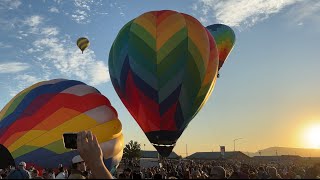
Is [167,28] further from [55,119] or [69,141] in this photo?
[69,141]

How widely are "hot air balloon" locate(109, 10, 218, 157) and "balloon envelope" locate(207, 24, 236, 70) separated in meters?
10.6

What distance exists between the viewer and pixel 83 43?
2755 centimetres

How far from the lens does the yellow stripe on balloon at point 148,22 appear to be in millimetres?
18656

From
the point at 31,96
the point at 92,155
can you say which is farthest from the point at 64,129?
the point at 92,155

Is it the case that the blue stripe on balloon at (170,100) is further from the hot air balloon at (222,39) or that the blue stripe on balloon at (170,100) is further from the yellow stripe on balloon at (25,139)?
the hot air balloon at (222,39)

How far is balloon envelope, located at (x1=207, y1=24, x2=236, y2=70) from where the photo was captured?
2980 centimetres

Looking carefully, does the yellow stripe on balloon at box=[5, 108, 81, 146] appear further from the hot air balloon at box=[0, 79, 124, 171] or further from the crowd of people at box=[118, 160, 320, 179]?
the crowd of people at box=[118, 160, 320, 179]

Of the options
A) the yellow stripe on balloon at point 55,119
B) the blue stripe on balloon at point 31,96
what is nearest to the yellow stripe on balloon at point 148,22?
the blue stripe on balloon at point 31,96

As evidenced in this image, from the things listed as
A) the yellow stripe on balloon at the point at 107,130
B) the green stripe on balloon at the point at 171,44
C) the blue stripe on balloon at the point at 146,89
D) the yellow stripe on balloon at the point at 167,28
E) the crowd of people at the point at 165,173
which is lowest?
the crowd of people at the point at 165,173

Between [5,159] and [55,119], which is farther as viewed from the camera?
[55,119]

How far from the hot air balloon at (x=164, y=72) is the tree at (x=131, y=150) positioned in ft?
178

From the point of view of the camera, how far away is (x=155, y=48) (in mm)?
18234

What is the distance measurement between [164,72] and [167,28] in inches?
90.9

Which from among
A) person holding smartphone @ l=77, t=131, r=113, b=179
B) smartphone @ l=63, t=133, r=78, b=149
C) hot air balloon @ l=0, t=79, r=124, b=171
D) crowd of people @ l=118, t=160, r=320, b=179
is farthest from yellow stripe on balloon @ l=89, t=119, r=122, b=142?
person holding smartphone @ l=77, t=131, r=113, b=179
